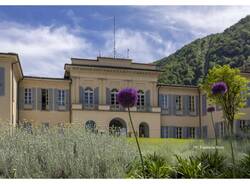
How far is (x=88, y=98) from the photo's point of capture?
2948cm

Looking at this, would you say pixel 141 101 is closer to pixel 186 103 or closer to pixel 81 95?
pixel 186 103

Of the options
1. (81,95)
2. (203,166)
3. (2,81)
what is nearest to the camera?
(203,166)

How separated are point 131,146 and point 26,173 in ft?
6.96

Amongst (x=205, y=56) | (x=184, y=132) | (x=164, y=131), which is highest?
(x=205, y=56)

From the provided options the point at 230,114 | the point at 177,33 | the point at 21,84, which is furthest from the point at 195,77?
the point at 177,33

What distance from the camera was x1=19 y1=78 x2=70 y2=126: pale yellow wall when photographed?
28312mm

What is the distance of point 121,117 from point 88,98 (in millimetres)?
2381

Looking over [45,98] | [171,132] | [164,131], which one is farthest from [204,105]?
[45,98]

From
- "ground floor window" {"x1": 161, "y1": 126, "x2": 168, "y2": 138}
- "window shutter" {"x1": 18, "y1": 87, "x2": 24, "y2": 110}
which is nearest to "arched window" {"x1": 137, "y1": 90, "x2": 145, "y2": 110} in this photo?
"ground floor window" {"x1": 161, "y1": 126, "x2": 168, "y2": 138}

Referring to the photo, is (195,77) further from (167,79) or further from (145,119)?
(145,119)

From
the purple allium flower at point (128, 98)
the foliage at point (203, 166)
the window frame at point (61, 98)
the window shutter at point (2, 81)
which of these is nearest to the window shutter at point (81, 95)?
the window frame at point (61, 98)

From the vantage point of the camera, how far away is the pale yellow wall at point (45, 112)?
92.9 feet

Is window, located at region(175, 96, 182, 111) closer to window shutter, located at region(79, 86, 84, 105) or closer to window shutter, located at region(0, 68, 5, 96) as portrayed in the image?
window shutter, located at region(79, 86, 84, 105)
